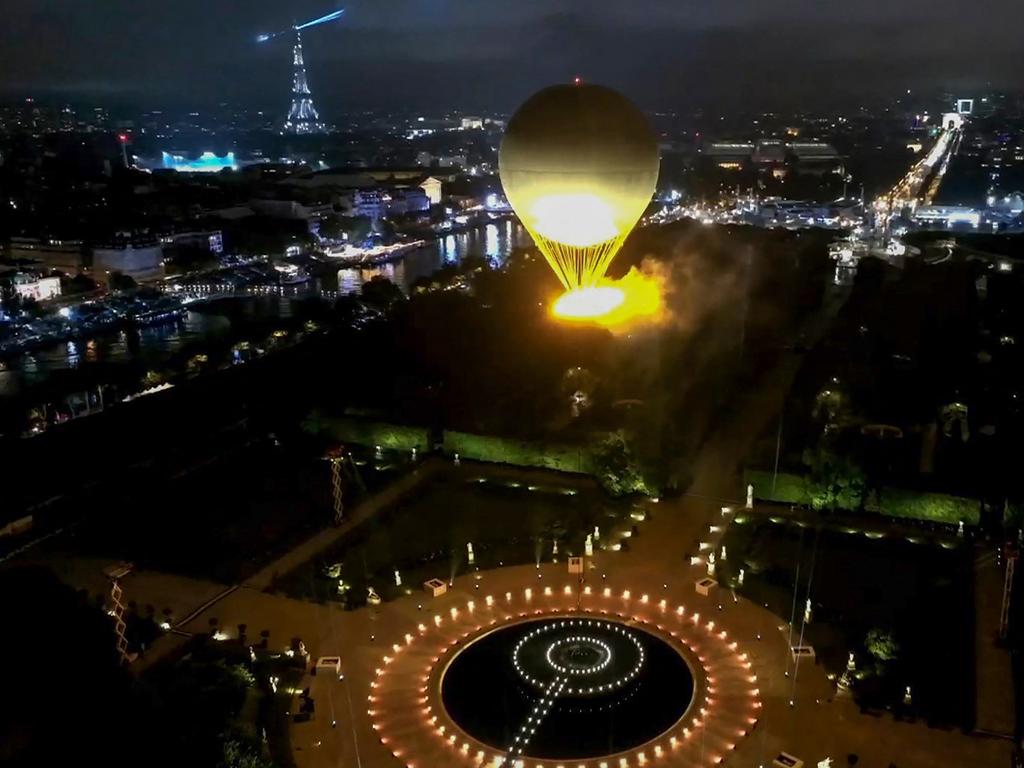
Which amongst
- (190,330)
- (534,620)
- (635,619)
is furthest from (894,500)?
(190,330)

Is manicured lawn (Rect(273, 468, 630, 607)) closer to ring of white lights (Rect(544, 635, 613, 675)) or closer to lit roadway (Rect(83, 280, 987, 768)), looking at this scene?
lit roadway (Rect(83, 280, 987, 768))

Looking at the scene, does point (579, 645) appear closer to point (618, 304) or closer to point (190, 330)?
point (618, 304)

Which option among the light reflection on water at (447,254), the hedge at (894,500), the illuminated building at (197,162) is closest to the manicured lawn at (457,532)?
the hedge at (894,500)

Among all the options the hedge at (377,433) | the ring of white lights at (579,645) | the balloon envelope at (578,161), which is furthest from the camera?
the hedge at (377,433)

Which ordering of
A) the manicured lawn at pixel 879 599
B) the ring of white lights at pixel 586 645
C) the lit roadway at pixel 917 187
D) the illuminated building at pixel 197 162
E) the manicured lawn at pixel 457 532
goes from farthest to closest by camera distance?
the illuminated building at pixel 197 162 → the lit roadway at pixel 917 187 → the manicured lawn at pixel 457 532 → the ring of white lights at pixel 586 645 → the manicured lawn at pixel 879 599

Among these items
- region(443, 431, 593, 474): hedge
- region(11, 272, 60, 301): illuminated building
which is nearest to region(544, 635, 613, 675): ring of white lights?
region(443, 431, 593, 474): hedge

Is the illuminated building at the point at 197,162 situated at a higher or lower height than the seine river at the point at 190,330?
higher

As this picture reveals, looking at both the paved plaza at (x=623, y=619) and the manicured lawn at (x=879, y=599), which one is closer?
the paved plaza at (x=623, y=619)

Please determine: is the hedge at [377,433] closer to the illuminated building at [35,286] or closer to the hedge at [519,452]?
the hedge at [519,452]
